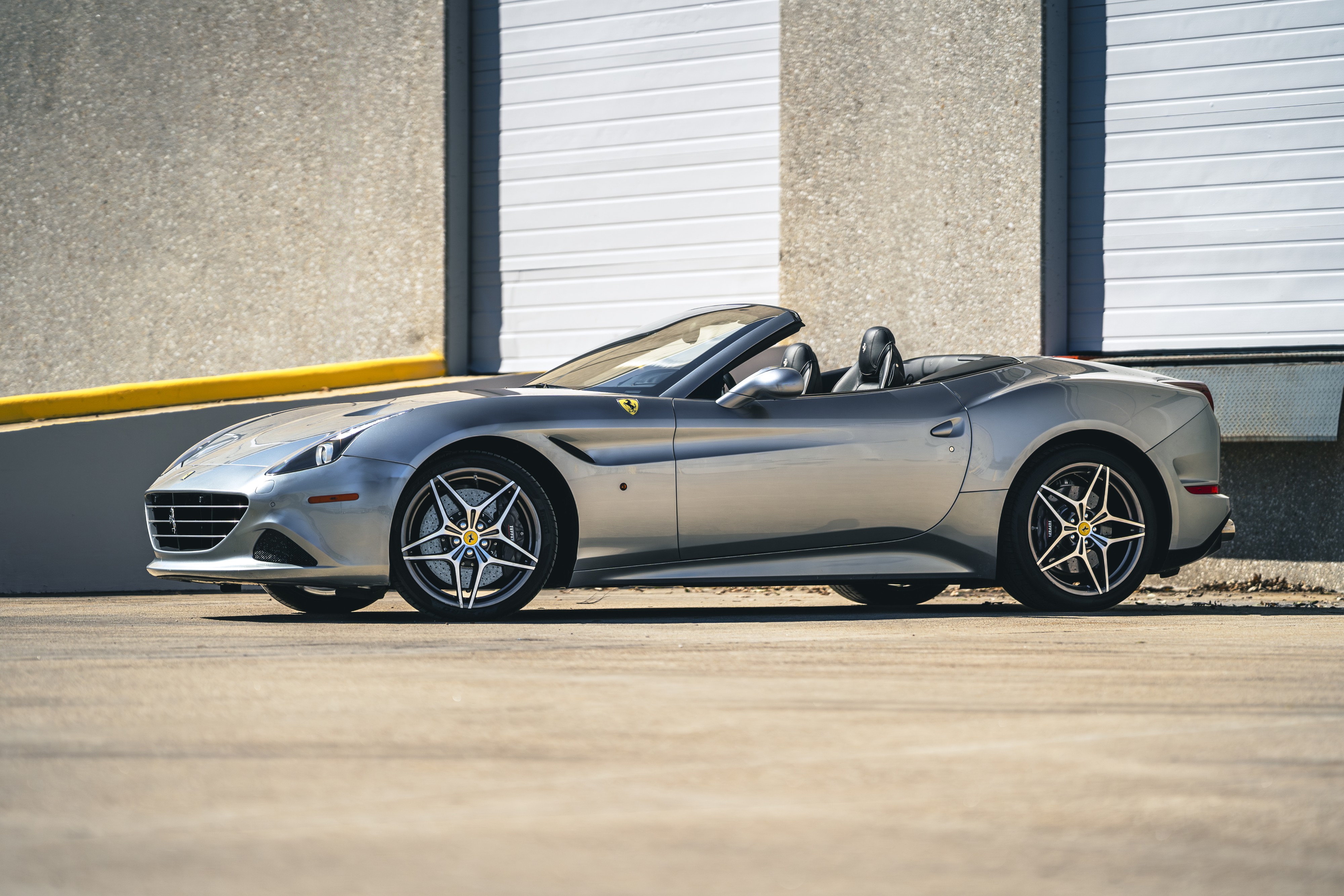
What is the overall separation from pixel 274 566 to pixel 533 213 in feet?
20.6

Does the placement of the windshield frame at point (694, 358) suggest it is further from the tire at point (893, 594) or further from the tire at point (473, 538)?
the tire at point (893, 594)

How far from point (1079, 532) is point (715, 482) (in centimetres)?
167

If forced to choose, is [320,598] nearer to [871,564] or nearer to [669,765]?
[871,564]

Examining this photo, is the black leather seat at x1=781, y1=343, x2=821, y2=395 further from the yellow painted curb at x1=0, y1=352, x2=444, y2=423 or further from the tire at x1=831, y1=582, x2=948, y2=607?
the yellow painted curb at x1=0, y1=352, x2=444, y2=423

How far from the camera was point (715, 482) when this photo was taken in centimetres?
599

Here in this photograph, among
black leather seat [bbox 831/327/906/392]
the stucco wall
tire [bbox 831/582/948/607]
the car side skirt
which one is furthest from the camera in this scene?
the stucco wall

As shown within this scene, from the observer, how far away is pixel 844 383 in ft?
22.7

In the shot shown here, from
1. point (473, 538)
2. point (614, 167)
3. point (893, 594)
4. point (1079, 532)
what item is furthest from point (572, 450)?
point (614, 167)

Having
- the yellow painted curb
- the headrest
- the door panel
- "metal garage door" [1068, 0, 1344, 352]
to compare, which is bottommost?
the door panel

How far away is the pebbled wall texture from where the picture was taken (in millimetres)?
11602

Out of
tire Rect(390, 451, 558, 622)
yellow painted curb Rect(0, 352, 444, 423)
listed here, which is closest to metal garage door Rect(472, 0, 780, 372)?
yellow painted curb Rect(0, 352, 444, 423)

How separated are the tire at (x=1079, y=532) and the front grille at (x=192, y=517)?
10.2ft

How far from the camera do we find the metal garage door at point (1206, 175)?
9.35 metres

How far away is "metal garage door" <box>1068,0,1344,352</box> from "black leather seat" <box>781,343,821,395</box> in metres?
3.78
